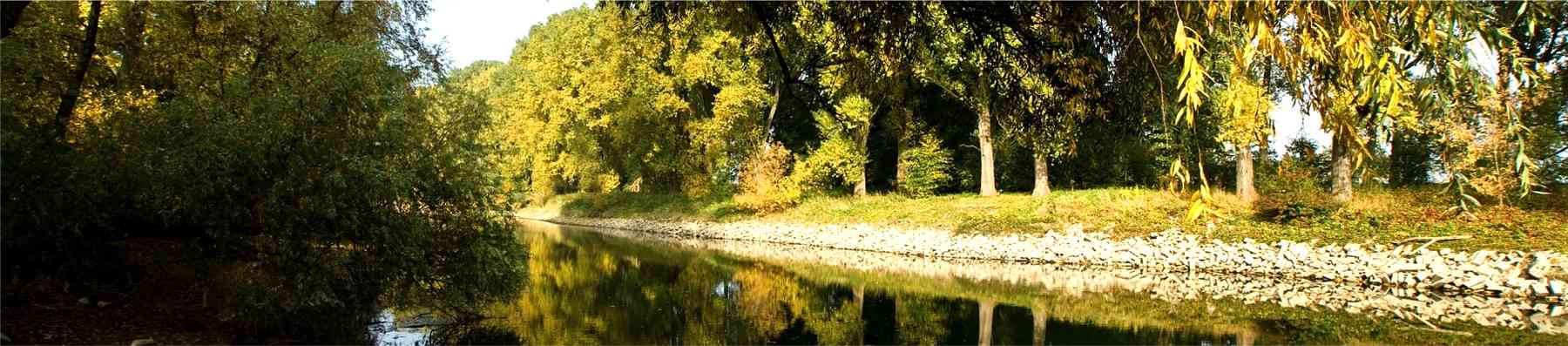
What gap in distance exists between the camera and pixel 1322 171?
86.3 ft

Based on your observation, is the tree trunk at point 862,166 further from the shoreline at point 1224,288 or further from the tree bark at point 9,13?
the tree bark at point 9,13

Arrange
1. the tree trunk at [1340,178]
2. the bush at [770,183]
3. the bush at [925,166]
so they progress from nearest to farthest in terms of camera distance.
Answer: the tree trunk at [1340,178], the bush at [925,166], the bush at [770,183]

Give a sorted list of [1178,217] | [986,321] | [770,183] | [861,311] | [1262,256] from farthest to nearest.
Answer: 1. [770,183]
2. [1178,217]
3. [1262,256]
4. [861,311]
5. [986,321]

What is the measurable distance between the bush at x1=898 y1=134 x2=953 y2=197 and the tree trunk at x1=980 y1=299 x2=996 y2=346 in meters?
15.9

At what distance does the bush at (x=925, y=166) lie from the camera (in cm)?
3120

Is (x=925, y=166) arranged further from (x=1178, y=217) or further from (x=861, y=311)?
(x=861, y=311)

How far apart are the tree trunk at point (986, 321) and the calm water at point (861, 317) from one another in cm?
3

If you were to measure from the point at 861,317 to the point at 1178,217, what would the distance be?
11.0 meters

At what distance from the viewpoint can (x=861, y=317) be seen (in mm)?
14102

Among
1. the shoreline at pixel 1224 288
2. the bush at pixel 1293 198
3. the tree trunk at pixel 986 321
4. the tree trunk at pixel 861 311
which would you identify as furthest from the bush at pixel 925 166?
the tree trunk at pixel 986 321

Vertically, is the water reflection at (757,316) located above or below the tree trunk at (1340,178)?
below

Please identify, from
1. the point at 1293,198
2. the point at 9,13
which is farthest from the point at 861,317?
the point at 1293,198

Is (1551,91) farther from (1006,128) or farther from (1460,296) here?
(1006,128)

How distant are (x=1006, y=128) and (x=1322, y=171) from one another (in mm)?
24317
